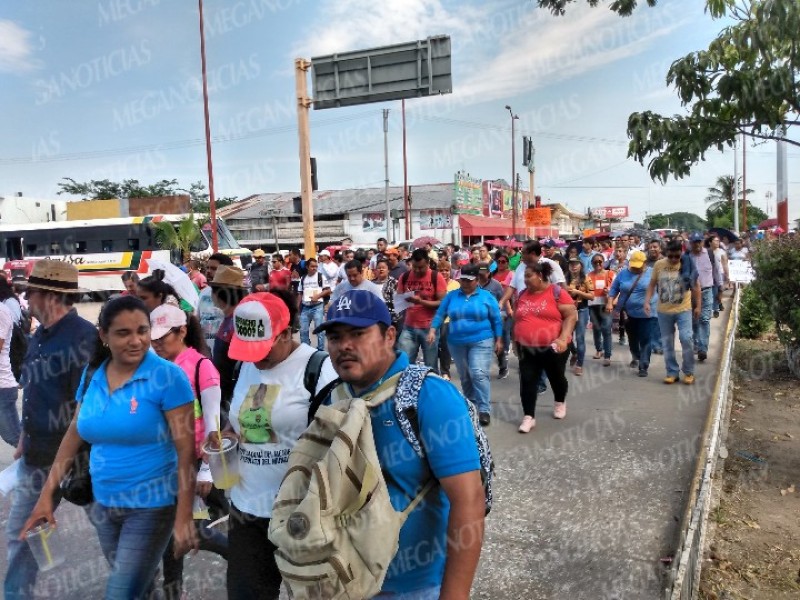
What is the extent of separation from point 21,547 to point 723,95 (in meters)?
4.34

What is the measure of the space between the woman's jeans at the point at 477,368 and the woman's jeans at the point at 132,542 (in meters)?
3.61

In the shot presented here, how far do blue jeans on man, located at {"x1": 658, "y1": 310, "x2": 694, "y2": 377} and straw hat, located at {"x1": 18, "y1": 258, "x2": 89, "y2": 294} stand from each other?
628 centimetres

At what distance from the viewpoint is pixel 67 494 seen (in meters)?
2.73

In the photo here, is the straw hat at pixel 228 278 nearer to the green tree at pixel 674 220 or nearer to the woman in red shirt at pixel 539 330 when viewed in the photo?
the woman in red shirt at pixel 539 330

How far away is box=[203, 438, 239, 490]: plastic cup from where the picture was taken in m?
2.54

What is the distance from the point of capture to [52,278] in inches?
126

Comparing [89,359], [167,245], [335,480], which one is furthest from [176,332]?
[167,245]

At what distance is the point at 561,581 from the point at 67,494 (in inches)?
95.0

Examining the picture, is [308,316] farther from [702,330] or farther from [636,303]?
[702,330]

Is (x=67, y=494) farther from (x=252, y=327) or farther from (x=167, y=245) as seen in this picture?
(x=167, y=245)

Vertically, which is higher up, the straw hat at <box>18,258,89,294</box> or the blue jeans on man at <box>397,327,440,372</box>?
the straw hat at <box>18,258,89,294</box>

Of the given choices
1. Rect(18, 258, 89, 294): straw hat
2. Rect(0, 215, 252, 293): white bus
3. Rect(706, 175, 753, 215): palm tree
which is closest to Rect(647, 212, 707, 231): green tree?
Rect(706, 175, 753, 215): palm tree

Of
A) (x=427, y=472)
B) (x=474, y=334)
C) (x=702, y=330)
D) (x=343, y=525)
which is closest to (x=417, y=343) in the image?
(x=474, y=334)

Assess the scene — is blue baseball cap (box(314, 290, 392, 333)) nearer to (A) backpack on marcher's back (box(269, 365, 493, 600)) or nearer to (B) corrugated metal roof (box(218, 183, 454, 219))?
(A) backpack on marcher's back (box(269, 365, 493, 600))
